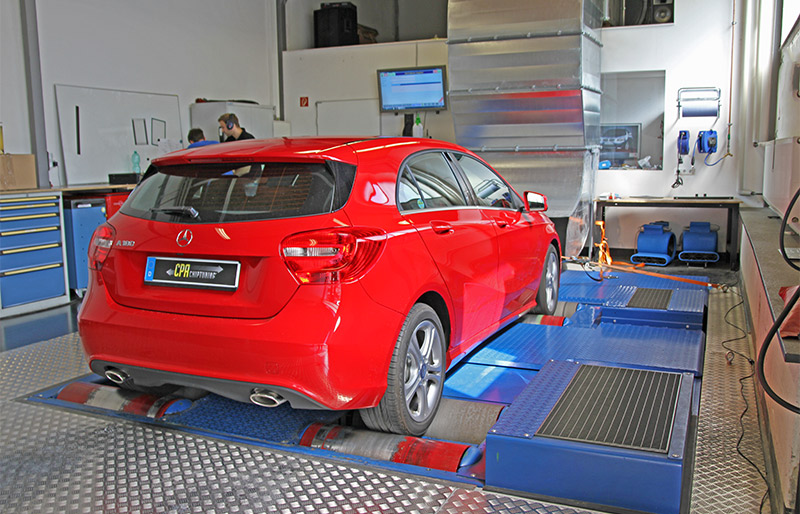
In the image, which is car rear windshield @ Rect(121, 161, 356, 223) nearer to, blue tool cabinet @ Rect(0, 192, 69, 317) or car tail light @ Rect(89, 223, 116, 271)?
car tail light @ Rect(89, 223, 116, 271)

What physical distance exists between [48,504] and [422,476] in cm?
133

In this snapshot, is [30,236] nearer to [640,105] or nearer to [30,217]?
[30,217]

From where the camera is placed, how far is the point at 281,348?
2.41 metres

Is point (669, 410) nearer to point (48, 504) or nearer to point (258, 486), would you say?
point (258, 486)

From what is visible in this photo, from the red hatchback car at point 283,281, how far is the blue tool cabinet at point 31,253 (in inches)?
135

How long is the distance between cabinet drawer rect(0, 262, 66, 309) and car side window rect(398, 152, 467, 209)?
4.21 metres

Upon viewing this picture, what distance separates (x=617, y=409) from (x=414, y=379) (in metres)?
0.84

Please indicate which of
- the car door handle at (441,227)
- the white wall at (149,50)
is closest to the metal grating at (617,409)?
the car door handle at (441,227)

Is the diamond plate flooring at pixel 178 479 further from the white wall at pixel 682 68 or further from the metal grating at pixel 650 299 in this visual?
the white wall at pixel 682 68

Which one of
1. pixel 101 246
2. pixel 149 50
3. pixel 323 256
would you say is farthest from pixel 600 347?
pixel 149 50

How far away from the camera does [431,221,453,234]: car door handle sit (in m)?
3.07

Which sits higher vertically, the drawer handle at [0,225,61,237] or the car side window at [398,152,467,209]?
the car side window at [398,152,467,209]

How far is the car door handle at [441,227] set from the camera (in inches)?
121

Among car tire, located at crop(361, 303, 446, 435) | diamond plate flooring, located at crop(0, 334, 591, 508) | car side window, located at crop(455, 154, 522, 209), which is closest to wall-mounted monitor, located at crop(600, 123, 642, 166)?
car side window, located at crop(455, 154, 522, 209)
